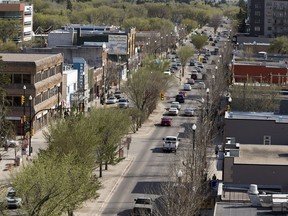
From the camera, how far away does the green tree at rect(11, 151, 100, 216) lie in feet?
103

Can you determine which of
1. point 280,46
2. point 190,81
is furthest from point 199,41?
point 190,81

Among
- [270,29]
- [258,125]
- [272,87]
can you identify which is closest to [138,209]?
[258,125]

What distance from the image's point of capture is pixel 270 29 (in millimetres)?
149000

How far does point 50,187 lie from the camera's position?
1254 inches

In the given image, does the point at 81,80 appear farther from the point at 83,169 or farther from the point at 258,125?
the point at 83,169

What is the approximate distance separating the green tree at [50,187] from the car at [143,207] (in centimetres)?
421

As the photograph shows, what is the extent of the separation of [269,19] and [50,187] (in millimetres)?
122737

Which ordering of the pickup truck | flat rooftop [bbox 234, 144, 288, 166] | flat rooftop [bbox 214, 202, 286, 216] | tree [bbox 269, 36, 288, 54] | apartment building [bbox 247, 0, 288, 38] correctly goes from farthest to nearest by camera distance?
apartment building [bbox 247, 0, 288, 38] < tree [bbox 269, 36, 288, 54] < the pickup truck < flat rooftop [bbox 234, 144, 288, 166] < flat rooftop [bbox 214, 202, 286, 216]

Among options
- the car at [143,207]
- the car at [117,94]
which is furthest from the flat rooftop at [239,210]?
the car at [117,94]

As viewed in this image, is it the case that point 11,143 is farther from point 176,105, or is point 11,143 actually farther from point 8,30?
point 8,30

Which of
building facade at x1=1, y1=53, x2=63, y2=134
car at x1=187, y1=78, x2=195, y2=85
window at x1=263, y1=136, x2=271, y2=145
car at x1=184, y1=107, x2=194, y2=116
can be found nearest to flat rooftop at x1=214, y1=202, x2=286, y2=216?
window at x1=263, y1=136, x2=271, y2=145

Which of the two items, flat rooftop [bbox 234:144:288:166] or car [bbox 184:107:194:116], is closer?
flat rooftop [bbox 234:144:288:166]

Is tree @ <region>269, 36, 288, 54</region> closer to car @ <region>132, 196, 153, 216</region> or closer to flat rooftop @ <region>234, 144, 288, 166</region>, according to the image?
flat rooftop @ <region>234, 144, 288, 166</region>

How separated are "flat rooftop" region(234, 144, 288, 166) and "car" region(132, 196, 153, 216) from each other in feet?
14.8
